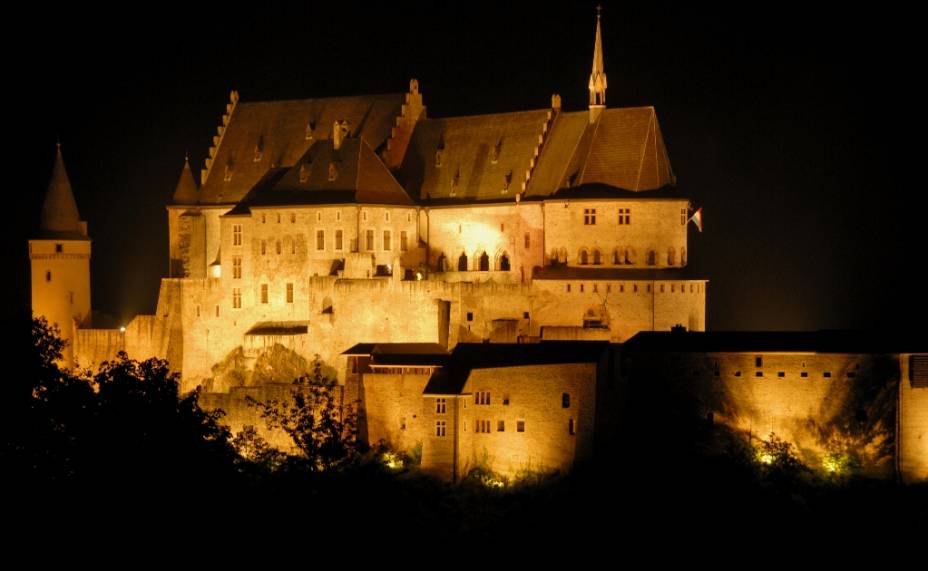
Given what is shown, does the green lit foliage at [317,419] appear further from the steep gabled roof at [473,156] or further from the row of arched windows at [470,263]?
the steep gabled roof at [473,156]

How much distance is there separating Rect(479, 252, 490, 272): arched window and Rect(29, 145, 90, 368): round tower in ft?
59.0

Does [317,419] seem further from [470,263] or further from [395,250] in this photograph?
[470,263]

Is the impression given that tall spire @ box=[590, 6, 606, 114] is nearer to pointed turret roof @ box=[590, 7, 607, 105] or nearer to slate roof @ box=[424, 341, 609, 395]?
pointed turret roof @ box=[590, 7, 607, 105]

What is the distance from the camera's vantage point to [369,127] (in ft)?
315

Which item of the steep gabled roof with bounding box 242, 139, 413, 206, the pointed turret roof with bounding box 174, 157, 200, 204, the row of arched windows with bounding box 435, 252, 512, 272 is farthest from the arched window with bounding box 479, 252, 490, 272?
the pointed turret roof with bounding box 174, 157, 200, 204

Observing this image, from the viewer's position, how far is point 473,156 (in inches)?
3674

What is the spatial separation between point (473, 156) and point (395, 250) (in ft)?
22.4

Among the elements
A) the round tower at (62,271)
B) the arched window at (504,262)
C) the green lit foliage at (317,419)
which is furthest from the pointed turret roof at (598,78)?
the round tower at (62,271)

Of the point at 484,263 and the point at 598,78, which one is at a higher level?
the point at 598,78

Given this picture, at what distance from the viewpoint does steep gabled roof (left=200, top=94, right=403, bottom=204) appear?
96125mm

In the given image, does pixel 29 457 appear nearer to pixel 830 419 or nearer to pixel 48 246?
pixel 830 419

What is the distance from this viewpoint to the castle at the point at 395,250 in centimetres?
8144

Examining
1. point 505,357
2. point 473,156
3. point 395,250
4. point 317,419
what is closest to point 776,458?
point 505,357

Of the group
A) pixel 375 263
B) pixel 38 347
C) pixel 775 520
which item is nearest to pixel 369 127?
pixel 375 263
